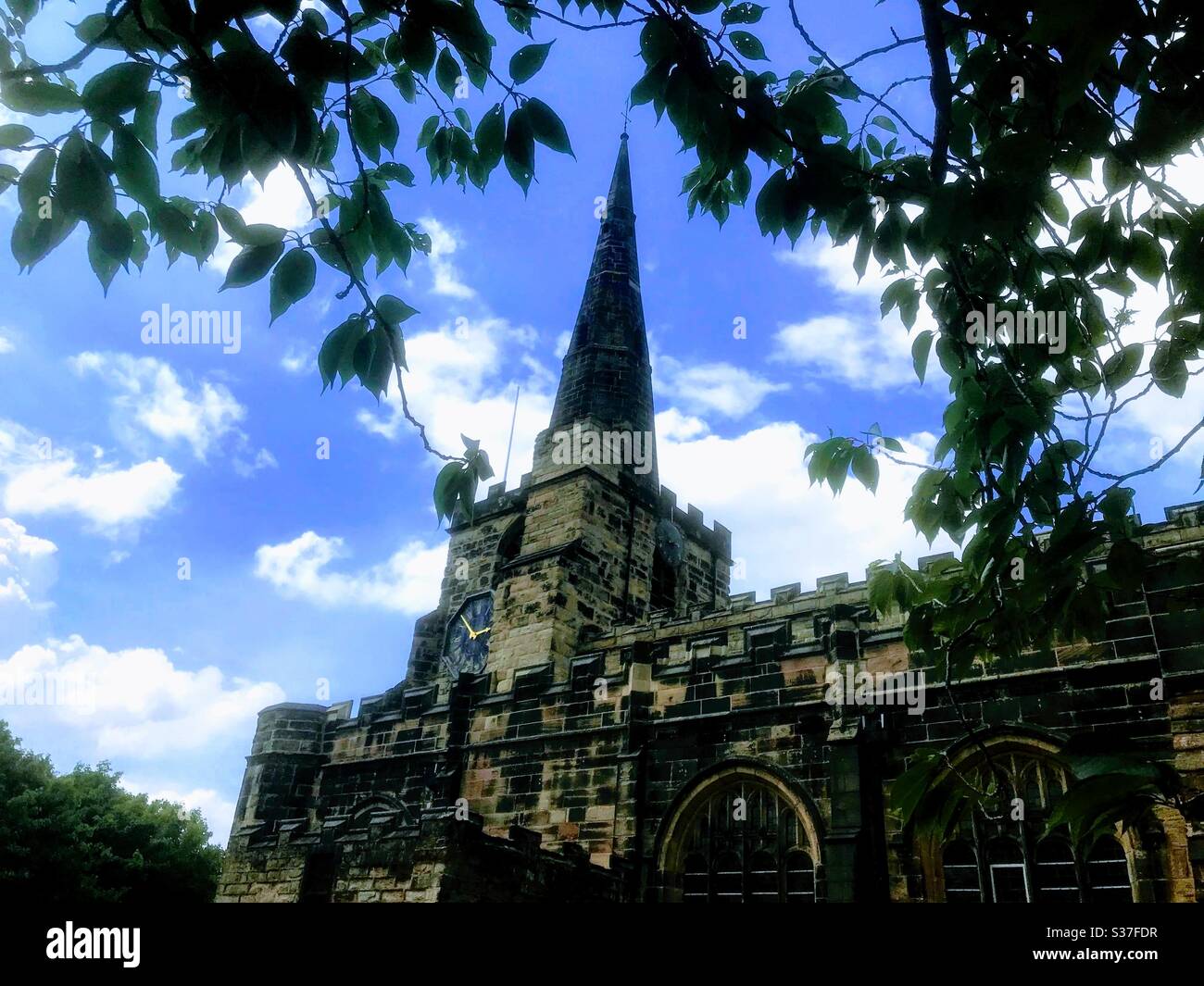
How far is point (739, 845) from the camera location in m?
12.2

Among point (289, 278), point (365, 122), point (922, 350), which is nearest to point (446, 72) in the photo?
point (365, 122)

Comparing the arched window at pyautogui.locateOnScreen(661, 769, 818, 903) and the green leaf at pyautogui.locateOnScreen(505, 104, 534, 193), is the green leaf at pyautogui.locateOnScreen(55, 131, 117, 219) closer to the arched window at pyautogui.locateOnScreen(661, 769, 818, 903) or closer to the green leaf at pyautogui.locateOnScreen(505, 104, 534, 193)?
the green leaf at pyautogui.locateOnScreen(505, 104, 534, 193)

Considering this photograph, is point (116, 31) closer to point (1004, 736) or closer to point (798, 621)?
point (1004, 736)

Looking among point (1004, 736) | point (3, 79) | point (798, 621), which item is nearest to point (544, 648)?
point (798, 621)

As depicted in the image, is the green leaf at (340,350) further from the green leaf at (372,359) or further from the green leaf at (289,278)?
the green leaf at (289,278)

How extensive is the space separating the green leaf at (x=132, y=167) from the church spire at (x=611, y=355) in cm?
1924

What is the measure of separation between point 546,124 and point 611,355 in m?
20.6

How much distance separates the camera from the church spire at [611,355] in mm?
22109

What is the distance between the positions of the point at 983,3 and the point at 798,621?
11.5m

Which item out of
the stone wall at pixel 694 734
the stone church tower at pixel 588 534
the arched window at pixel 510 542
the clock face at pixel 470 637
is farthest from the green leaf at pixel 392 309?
the arched window at pixel 510 542

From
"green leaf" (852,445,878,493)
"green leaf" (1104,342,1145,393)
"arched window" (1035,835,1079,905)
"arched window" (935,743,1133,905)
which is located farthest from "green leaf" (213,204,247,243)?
"arched window" (1035,835,1079,905)

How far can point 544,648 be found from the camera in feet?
57.6

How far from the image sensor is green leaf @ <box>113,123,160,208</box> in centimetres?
212

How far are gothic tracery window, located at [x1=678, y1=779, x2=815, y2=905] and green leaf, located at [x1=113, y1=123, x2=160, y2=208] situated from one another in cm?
1140
